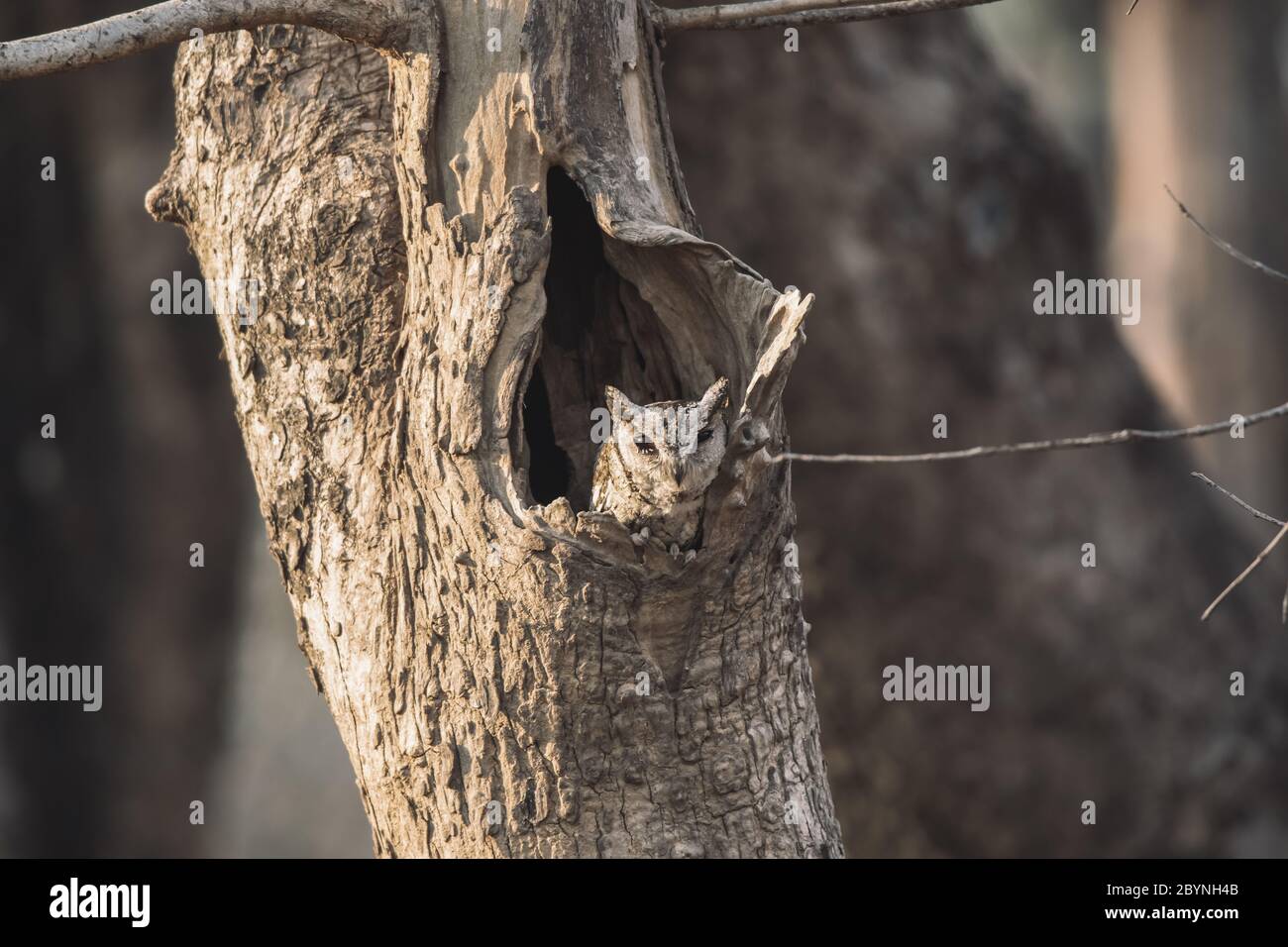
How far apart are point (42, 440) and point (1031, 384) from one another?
473 centimetres

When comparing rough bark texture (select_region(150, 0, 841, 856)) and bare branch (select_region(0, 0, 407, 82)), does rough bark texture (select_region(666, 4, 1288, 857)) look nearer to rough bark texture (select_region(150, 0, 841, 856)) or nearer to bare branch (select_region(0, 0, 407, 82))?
rough bark texture (select_region(150, 0, 841, 856))

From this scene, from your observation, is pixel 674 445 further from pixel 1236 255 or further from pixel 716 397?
pixel 1236 255

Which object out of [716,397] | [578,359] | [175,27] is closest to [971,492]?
[578,359]

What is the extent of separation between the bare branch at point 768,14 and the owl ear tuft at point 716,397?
2.16 feet

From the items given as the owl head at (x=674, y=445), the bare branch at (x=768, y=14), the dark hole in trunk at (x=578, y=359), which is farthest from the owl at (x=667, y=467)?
the bare branch at (x=768, y=14)

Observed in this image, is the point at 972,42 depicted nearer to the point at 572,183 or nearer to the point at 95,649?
the point at 572,183

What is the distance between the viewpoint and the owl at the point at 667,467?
1.86 metres

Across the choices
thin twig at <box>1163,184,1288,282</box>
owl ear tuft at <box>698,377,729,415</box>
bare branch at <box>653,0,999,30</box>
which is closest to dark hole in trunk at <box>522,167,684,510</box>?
owl ear tuft at <box>698,377,729,415</box>

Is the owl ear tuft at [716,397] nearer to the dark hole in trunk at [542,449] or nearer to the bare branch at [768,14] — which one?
the dark hole in trunk at [542,449]

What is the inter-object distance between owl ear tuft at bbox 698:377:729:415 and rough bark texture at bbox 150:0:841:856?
1.6 inches

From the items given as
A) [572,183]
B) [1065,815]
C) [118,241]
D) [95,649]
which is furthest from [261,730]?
[572,183]
